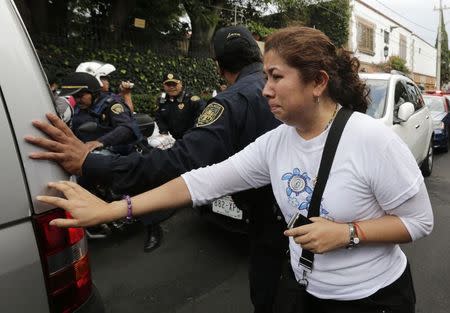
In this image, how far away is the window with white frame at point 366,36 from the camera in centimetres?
2627

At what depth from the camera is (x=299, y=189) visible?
146 centimetres

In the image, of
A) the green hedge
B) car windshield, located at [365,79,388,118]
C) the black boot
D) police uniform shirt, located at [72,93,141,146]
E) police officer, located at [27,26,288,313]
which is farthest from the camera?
the green hedge

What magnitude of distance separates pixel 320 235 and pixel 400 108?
401cm

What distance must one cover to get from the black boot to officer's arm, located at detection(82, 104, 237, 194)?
2.56 metres

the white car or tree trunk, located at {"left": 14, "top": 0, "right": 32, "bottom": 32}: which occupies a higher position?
tree trunk, located at {"left": 14, "top": 0, "right": 32, "bottom": 32}

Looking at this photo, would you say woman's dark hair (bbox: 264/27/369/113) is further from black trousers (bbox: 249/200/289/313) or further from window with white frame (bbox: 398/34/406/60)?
window with white frame (bbox: 398/34/406/60)

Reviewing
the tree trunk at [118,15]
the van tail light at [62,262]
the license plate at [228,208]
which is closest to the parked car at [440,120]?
the license plate at [228,208]

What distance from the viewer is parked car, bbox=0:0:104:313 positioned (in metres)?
1.30

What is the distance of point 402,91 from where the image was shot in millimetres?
5691

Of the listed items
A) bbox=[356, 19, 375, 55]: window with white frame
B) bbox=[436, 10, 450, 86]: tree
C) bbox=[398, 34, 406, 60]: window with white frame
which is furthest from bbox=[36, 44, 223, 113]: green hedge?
bbox=[436, 10, 450, 86]: tree

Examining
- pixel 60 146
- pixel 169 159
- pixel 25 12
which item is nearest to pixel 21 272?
pixel 60 146

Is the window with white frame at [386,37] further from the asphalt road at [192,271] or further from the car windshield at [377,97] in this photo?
the asphalt road at [192,271]

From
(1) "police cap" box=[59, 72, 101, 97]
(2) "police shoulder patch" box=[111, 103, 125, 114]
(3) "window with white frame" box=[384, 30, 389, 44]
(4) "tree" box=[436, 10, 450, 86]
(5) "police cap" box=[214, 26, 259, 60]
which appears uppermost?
(3) "window with white frame" box=[384, 30, 389, 44]

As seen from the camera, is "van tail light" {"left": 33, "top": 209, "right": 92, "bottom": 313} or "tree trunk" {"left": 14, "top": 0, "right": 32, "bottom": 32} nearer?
"van tail light" {"left": 33, "top": 209, "right": 92, "bottom": 313}
